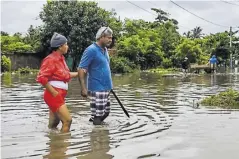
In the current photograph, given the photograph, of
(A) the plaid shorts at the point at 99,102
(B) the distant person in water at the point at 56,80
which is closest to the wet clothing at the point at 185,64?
(A) the plaid shorts at the point at 99,102

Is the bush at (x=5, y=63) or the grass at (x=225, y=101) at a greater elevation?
the bush at (x=5, y=63)

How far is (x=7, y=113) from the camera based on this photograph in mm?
8688

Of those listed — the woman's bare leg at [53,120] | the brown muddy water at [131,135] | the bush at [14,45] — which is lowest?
the brown muddy water at [131,135]

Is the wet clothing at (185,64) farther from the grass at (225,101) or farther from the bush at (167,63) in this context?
the grass at (225,101)

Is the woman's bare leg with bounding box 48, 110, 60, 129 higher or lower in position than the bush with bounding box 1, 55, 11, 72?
lower

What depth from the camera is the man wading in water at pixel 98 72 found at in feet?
22.3

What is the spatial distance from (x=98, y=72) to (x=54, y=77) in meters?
1.01

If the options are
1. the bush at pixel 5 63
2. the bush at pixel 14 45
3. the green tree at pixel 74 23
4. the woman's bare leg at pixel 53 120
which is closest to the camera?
the woman's bare leg at pixel 53 120

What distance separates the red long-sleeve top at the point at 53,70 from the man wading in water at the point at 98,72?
2.13ft

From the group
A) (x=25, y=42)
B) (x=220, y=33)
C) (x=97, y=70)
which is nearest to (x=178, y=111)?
(x=97, y=70)

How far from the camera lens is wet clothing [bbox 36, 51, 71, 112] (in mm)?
5941

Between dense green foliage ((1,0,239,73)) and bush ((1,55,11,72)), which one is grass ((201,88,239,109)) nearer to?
dense green foliage ((1,0,239,73))

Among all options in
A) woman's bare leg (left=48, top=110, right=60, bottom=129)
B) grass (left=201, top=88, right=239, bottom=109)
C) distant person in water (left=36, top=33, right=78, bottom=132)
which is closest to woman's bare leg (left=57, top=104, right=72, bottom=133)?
distant person in water (left=36, top=33, right=78, bottom=132)

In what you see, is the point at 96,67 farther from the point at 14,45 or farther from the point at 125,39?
the point at 14,45
